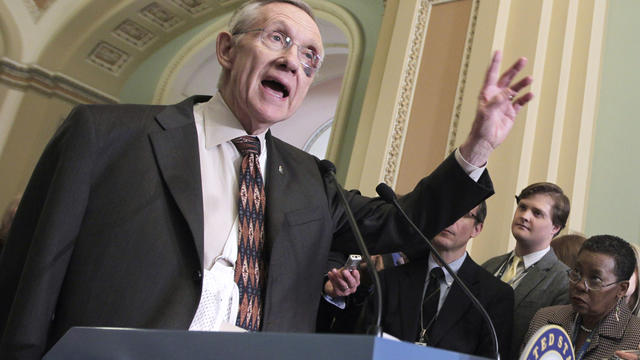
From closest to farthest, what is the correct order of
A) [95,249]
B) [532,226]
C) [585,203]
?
1. [95,249]
2. [532,226]
3. [585,203]

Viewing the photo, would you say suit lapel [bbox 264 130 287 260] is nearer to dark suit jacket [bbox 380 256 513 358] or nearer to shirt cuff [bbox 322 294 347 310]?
shirt cuff [bbox 322 294 347 310]

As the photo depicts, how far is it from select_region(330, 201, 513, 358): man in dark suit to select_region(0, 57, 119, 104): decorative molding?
786 cm

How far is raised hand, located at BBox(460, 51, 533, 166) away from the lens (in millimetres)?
1301

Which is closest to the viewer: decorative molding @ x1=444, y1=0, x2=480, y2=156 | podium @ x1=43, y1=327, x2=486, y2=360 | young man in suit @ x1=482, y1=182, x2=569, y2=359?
podium @ x1=43, y1=327, x2=486, y2=360

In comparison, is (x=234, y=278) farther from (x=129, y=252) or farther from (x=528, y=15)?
(x=528, y=15)

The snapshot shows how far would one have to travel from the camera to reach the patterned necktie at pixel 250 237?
1291 mm

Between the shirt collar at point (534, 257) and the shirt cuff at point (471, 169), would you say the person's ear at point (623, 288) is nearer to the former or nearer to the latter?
the shirt collar at point (534, 257)

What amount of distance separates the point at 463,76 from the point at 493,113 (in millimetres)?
2938

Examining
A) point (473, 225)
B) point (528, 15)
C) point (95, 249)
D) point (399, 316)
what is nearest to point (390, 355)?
point (95, 249)

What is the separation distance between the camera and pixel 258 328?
51.1 inches

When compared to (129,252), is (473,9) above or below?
above

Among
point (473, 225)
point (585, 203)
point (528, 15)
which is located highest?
point (528, 15)

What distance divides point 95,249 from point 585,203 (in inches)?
120

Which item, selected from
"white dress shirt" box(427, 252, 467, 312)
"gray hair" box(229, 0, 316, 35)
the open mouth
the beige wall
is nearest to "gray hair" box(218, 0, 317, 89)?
"gray hair" box(229, 0, 316, 35)
